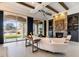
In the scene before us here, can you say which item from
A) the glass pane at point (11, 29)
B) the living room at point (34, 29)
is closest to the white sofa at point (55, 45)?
the living room at point (34, 29)

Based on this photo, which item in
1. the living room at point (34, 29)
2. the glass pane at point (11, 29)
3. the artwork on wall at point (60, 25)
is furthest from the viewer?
the artwork on wall at point (60, 25)

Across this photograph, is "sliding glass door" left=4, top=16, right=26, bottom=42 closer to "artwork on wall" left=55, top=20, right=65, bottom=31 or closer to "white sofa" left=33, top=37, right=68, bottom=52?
"white sofa" left=33, top=37, right=68, bottom=52

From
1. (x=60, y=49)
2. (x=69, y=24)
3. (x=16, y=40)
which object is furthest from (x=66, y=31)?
(x=16, y=40)

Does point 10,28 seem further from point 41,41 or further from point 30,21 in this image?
point 41,41

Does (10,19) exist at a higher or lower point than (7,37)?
higher

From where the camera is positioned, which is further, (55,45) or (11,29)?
(11,29)

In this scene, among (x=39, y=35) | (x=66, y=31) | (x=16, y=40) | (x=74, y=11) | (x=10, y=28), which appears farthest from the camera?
(x=66, y=31)

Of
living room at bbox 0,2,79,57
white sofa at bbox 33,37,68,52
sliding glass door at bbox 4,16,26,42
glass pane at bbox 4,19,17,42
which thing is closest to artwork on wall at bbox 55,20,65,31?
living room at bbox 0,2,79,57

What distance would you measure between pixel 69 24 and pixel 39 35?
2.43 meters

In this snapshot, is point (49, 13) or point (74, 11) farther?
point (74, 11)

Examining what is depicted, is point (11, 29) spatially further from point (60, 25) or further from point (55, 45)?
point (60, 25)

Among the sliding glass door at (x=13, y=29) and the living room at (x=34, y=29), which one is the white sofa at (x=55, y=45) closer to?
the living room at (x=34, y=29)

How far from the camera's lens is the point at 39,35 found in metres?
4.82

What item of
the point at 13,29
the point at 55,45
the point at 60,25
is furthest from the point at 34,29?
the point at 60,25
